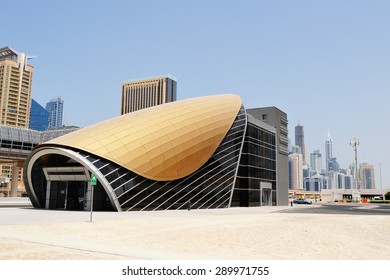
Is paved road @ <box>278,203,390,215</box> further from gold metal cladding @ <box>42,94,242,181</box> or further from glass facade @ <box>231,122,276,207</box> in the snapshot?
gold metal cladding @ <box>42,94,242,181</box>

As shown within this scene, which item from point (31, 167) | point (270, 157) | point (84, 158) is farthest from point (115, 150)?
point (270, 157)

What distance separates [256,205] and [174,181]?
22.6 metres

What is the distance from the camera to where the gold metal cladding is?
1356 inches

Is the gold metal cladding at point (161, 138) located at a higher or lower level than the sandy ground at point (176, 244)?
higher

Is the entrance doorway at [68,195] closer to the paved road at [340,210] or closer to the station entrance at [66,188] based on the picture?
the station entrance at [66,188]

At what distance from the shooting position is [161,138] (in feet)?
124

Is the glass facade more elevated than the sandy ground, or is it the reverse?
the glass facade

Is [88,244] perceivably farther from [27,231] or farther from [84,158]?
[84,158]

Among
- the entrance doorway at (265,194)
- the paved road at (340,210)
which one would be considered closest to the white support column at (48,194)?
the paved road at (340,210)

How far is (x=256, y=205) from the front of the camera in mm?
58219

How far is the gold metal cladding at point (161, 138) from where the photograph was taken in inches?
1356


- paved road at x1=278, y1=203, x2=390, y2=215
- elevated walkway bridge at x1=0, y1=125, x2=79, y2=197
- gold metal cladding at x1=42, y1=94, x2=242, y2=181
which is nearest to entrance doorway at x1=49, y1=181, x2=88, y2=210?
gold metal cladding at x1=42, y1=94, x2=242, y2=181

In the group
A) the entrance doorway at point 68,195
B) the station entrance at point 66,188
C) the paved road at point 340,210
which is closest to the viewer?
the station entrance at point 66,188

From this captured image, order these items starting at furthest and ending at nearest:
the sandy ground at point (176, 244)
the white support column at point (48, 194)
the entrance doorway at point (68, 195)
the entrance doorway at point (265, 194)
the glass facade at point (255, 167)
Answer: the entrance doorway at point (265, 194) < the glass facade at point (255, 167) < the white support column at point (48, 194) < the entrance doorway at point (68, 195) < the sandy ground at point (176, 244)
